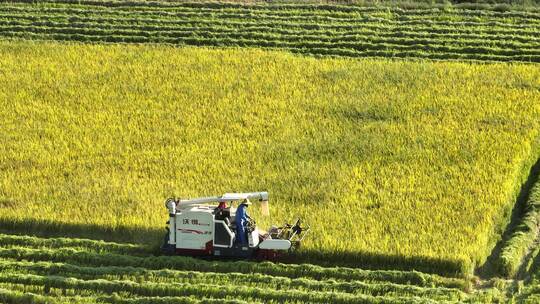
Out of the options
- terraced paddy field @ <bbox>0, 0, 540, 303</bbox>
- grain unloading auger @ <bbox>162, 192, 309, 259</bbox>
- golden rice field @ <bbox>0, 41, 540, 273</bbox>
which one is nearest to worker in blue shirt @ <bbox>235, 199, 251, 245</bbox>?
grain unloading auger @ <bbox>162, 192, 309, 259</bbox>

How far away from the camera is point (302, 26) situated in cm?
3772

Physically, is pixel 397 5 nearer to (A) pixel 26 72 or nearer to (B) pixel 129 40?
(B) pixel 129 40

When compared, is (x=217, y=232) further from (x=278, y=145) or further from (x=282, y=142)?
(x=282, y=142)

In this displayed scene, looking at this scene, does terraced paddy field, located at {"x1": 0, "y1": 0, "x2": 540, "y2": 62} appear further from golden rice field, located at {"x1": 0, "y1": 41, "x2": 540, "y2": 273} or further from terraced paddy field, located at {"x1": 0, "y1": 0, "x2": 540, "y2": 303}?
golden rice field, located at {"x1": 0, "y1": 41, "x2": 540, "y2": 273}

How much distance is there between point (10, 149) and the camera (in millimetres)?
27891

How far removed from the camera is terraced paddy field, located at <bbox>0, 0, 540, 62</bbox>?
3569cm

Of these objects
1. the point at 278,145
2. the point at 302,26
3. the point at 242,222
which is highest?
the point at 302,26

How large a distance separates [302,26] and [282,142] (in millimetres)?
10210

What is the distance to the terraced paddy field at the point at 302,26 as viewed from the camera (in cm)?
3569

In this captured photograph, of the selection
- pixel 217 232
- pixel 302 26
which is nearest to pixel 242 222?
pixel 217 232

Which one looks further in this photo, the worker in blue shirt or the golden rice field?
the golden rice field

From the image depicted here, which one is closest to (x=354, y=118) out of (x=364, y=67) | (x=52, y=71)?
(x=364, y=67)

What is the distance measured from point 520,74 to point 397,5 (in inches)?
300

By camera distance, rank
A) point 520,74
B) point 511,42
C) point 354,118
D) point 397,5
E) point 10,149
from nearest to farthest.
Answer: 1. point 10,149
2. point 354,118
3. point 520,74
4. point 511,42
5. point 397,5
